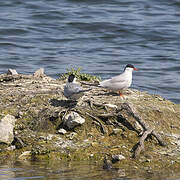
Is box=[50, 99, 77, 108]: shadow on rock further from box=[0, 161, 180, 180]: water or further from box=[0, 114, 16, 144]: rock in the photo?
box=[0, 161, 180, 180]: water

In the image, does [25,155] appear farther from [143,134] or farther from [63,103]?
[143,134]

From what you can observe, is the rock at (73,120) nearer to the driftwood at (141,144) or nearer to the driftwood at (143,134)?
the driftwood at (143,134)

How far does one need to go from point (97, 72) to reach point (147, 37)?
6558mm

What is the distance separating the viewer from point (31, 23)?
74.7 ft

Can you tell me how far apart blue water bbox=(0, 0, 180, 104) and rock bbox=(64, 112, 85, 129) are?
6.05 metres

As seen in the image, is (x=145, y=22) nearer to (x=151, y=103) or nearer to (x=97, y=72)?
(x=97, y=72)

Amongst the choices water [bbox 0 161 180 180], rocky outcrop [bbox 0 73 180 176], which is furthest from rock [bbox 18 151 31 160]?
water [bbox 0 161 180 180]

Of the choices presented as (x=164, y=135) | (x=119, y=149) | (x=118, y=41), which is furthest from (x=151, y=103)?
(x=118, y=41)

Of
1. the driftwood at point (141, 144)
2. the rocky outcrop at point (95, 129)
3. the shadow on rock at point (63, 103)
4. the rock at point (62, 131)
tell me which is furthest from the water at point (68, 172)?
the shadow on rock at point (63, 103)

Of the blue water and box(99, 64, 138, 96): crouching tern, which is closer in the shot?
box(99, 64, 138, 96): crouching tern

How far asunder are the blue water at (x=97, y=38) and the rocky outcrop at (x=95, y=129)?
210 inches

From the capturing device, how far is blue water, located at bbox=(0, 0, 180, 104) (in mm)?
15672

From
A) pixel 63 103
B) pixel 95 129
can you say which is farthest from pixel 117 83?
pixel 95 129

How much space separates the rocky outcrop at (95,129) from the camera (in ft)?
23.6
